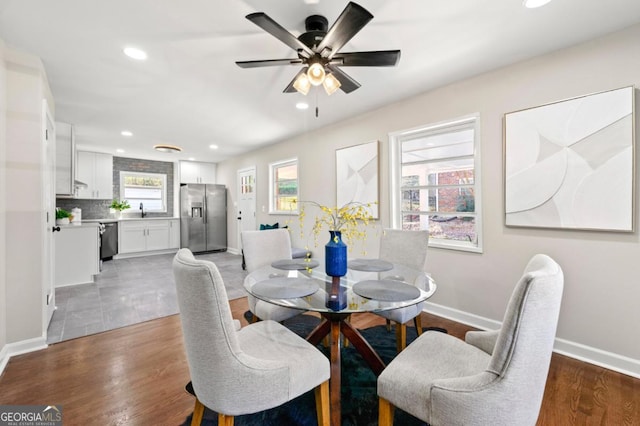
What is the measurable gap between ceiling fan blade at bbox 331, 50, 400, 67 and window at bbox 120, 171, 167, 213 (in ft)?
21.7

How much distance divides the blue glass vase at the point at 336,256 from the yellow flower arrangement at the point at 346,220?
0.11 ft

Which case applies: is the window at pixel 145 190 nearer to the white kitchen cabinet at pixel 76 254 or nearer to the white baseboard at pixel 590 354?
the white kitchen cabinet at pixel 76 254

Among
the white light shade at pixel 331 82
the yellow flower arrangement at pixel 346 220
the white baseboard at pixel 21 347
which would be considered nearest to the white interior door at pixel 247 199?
the yellow flower arrangement at pixel 346 220

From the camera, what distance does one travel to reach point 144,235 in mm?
6242

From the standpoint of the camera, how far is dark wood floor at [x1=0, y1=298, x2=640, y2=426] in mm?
1509

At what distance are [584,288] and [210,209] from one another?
6.78 m

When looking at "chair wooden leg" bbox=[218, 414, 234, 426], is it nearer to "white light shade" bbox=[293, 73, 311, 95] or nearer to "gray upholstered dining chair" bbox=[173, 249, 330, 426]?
"gray upholstered dining chair" bbox=[173, 249, 330, 426]

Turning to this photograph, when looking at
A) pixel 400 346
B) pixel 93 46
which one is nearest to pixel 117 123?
pixel 93 46

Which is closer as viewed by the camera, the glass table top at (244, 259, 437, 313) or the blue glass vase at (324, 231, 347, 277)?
the glass table top at (244, 259, 437, 313)

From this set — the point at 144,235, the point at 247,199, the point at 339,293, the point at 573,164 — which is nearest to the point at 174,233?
the point at 144,235

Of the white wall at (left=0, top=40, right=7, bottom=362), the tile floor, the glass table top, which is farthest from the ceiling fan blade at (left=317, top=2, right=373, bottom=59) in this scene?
the tile floor

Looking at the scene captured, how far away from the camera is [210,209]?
6.73 meters

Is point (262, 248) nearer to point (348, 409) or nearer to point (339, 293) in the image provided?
point (339, 293)

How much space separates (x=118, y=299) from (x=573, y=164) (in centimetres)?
497
